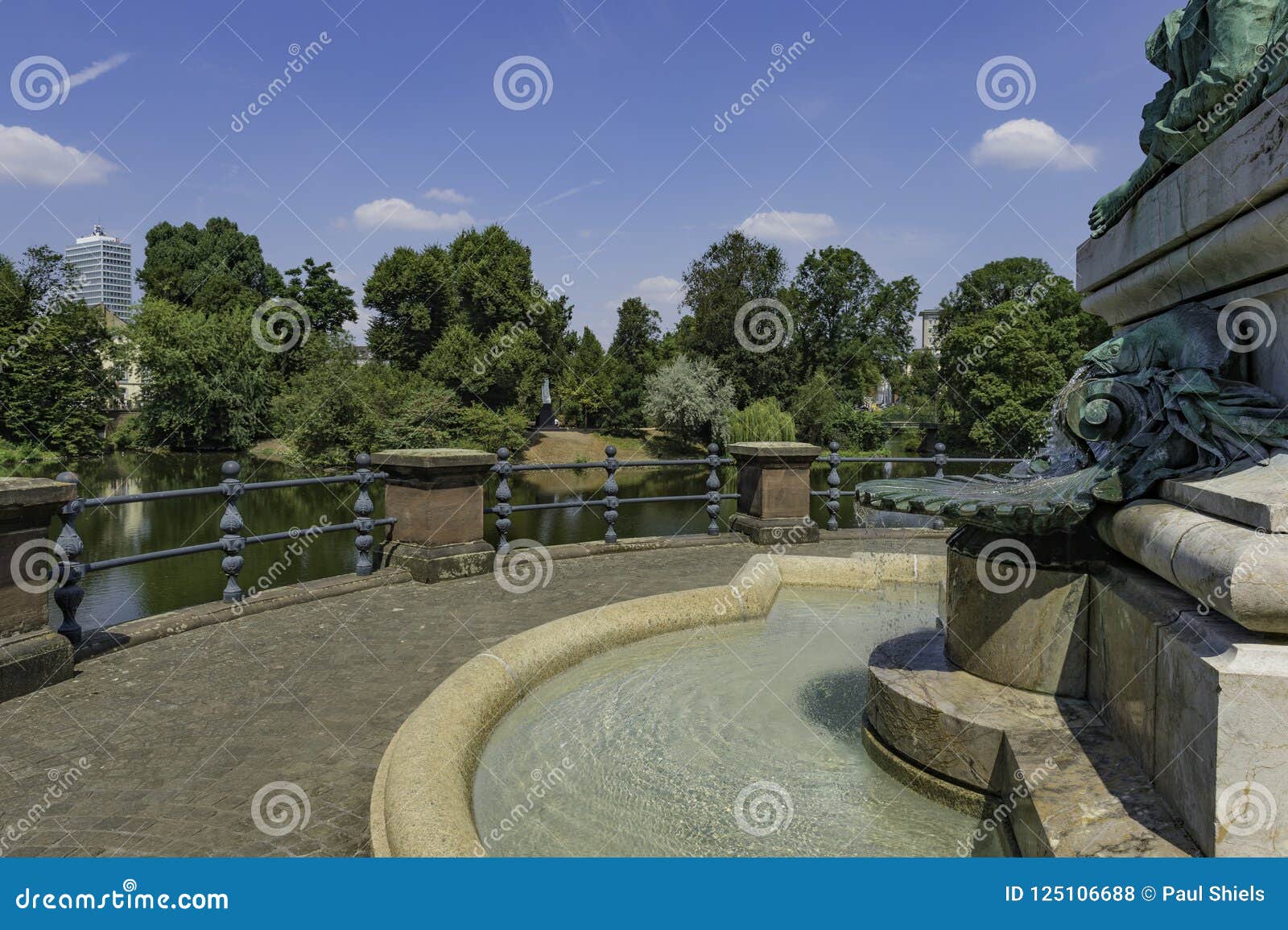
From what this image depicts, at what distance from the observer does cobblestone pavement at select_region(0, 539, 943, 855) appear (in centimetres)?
310

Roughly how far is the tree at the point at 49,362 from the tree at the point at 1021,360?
3543cm

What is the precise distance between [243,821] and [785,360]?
44040 millimetres

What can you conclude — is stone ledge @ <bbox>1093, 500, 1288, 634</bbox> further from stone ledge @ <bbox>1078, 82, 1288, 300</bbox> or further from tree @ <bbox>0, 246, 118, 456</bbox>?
tree @ <bbox>0, 246, 118, 456</bbox>

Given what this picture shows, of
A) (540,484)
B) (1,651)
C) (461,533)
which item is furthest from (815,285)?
(1,651)

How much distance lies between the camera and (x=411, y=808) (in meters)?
2.87

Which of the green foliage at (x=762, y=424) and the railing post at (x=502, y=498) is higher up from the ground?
the green foliage at (x=762, y=424)

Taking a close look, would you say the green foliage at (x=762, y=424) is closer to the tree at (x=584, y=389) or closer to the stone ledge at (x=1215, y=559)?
the tree at (x=584, y=389)

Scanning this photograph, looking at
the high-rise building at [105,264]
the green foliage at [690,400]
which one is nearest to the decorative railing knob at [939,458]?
the green foliage at [690,400]

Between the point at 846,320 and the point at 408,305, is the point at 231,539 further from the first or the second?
the point at 846,320

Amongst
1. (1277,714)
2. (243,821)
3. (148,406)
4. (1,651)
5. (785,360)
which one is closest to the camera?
(1277,714)

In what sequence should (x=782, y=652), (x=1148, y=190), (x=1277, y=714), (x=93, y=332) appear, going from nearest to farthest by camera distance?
(x=1277, y=714)
(x=1148, y=190)
(x=782, y=652)
(x=93, y=332)

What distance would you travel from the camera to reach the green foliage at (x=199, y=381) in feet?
125

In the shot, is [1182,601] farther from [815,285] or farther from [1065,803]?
[815,285]

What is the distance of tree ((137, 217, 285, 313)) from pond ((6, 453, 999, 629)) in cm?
1357
